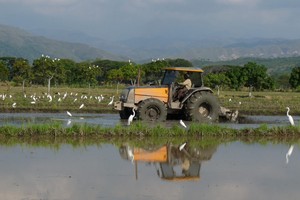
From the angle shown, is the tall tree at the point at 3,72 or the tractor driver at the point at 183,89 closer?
the tractor driver at the point at 183,89


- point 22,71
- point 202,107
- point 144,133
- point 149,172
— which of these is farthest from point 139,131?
point 22,71

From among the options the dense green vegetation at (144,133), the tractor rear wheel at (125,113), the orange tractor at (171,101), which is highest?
the orange tractor at (171,101)

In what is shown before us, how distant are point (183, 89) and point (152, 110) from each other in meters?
1.13

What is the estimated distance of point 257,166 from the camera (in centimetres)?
1032

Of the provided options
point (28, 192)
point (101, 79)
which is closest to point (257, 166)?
point (28, 192)

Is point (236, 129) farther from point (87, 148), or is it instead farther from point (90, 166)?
point (90, 166)

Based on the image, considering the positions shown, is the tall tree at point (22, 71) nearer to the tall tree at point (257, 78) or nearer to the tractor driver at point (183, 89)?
the tall tree at point (257, 78)

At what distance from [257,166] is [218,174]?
112 cm

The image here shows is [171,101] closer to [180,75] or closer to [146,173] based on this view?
[180,75]

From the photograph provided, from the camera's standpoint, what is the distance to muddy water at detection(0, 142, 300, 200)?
7.92 metres

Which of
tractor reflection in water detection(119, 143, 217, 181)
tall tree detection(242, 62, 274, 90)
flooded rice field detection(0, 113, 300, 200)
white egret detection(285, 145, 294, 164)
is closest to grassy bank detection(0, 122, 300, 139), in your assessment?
flooded rice field detection(0, 113, 300, 200)

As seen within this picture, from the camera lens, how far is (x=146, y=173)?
30.8 feet

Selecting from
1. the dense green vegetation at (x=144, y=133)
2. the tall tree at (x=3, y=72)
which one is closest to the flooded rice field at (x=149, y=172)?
the dense green vegetation at (x=144, y=133)

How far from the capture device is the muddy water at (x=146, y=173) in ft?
26.0
